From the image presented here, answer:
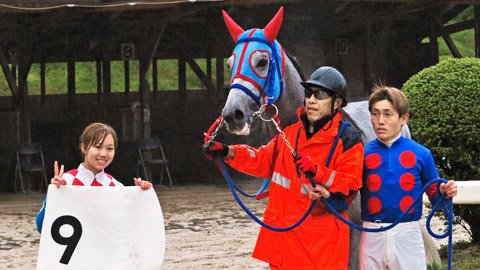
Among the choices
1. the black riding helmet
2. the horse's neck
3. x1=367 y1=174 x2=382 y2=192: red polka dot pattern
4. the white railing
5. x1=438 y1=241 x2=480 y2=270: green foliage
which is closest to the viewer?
the black riding helmet

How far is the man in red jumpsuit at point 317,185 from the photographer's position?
4574 mm

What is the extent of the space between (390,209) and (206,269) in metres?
3.81

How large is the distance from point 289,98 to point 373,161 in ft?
1.88

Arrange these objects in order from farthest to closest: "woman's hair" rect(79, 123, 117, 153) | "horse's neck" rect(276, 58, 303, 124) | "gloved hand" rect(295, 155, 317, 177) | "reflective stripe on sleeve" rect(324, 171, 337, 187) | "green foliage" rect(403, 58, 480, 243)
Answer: "green foliage" rect(403, 58, 480, 243) < "horse's neck" rect(276, 58, 303, 124) < "woman's hair" rect(79, 123, 117, 153) < "reflective stripe on sleeve" rect(324, 171, 337, 187) < "gloved hand" rect(295, 155, 317, 177)

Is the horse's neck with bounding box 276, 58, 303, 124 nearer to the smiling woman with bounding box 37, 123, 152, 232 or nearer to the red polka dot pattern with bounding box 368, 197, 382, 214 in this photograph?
the red polka dot pattern with bounding box 368, 197, 382, 214

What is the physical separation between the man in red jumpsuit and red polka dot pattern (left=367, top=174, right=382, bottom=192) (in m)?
0.10

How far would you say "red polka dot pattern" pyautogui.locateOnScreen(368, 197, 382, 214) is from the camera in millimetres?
4754

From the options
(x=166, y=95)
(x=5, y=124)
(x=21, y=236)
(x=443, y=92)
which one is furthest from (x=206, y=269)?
(x=166, y=95)

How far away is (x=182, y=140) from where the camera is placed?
18.2 meters

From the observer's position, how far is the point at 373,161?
4762mm

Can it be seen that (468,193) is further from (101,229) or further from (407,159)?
(101,229)

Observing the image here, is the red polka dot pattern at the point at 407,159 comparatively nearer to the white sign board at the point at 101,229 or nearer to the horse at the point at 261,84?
the horse at the point at 261,84

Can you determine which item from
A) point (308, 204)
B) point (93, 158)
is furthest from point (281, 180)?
point (93, 158)

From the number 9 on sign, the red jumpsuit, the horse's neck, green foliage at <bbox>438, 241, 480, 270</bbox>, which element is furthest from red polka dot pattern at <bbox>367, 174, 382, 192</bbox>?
green foliage at <bbox>438, 241, 480, 270</bbox>
